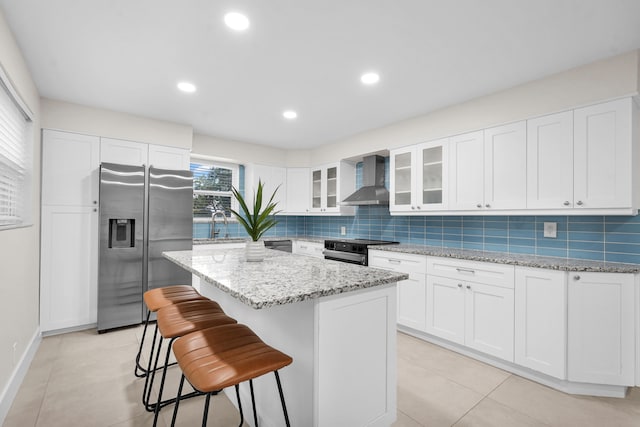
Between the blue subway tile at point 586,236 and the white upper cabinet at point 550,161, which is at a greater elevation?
the white upper cabinet at point 550,161

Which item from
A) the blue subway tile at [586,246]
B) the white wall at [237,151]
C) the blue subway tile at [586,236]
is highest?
the white wall at [237,151]

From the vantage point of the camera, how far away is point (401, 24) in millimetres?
1897

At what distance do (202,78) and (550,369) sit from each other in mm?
3556

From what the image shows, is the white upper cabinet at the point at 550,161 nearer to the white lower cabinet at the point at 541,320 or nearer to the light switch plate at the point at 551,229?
the light switch plate at the point at 551,229

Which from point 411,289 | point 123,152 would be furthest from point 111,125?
point 411,289

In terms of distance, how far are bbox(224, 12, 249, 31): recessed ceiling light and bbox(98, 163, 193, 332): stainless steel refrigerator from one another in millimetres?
2138

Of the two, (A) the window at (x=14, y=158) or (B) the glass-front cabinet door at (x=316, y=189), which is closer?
(A) the window at (x=14, y=158)

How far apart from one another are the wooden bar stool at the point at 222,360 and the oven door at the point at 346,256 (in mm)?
2307

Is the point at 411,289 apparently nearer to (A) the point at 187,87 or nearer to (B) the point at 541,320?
(B) the point at 541,320

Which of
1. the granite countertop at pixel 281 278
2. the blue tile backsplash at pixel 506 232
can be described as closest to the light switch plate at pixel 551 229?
the blue tile backsplash at pixel 506 232

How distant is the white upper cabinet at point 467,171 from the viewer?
9.61 feet

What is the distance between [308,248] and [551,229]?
3.02m

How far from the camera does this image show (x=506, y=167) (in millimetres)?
2744

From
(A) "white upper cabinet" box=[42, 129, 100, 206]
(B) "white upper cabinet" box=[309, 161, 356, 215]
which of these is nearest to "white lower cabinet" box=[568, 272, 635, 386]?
(B) "white upper cabinet" box=[309, 161, 356, 215]
